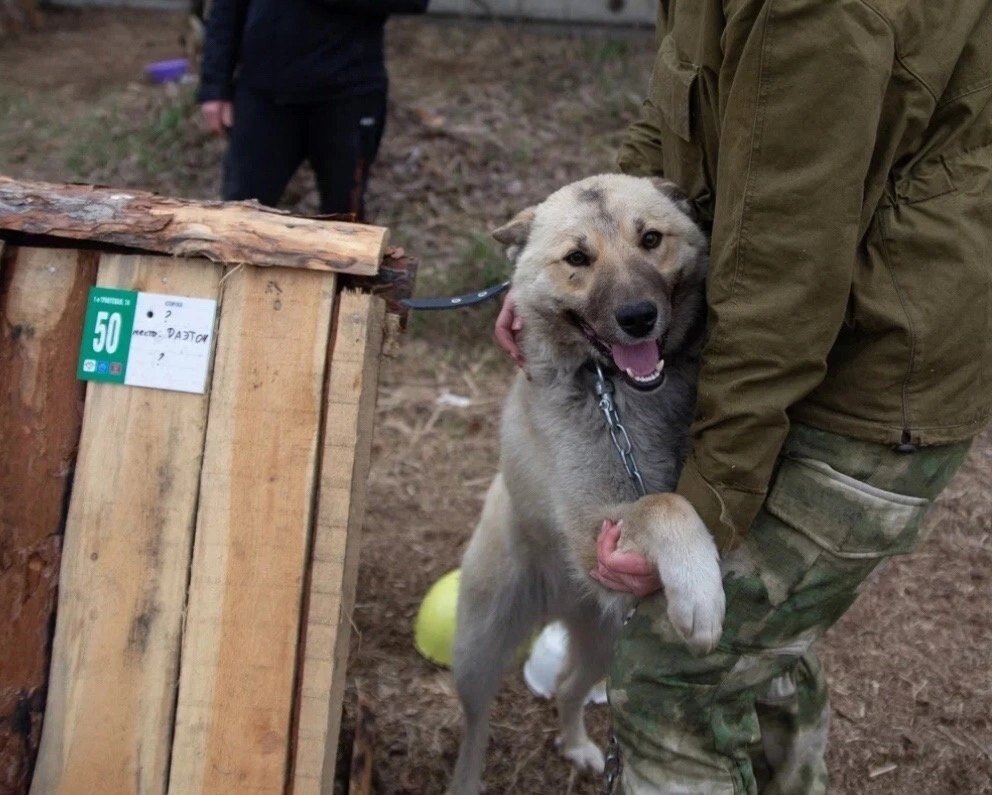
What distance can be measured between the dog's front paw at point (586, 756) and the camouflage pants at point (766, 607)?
1.05 m

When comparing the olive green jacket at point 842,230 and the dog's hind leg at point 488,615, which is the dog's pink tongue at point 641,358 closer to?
the olive green jacket at point 842,230

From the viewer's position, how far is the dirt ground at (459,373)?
11.1 feet

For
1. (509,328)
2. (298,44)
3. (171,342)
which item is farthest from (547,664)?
(298,44)

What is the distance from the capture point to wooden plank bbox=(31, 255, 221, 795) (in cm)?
217

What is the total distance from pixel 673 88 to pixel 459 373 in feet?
11.3

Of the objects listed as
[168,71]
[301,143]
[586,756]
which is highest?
[168,71]

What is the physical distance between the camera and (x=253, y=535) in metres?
2.18

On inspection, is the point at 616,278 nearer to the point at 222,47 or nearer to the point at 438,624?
the point at 438,624

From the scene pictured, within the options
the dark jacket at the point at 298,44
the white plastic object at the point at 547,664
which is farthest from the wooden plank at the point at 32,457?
the dark jacket at the point at 298,44

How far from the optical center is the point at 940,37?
1.76 m

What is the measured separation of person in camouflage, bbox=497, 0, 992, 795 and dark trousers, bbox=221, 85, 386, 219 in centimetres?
265

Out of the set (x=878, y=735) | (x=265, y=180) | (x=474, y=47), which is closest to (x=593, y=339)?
(x=878, y=735)

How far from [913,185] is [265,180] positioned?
335 centimetres

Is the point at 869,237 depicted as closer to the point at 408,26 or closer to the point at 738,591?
the point at 738,591
